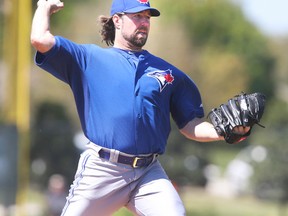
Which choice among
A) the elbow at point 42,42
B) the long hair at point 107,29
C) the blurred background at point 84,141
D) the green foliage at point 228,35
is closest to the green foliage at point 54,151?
the blurred background at point 84,141

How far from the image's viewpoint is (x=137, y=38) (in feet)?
18.8

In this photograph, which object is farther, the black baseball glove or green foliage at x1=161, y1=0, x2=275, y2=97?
green foliage at x1=161, y1=0, x2=275, y2=97

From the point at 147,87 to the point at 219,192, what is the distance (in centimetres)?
1550

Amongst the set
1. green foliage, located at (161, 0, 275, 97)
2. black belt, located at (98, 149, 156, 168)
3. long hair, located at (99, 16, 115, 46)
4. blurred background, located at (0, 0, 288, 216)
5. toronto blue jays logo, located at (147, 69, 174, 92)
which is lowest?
green foliage, located at (161, 0, 275, 97)

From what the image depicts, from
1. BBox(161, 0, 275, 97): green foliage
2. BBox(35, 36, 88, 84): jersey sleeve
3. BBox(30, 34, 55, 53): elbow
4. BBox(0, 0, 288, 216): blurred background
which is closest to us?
BBox(30, 34, 55, 53): elbow

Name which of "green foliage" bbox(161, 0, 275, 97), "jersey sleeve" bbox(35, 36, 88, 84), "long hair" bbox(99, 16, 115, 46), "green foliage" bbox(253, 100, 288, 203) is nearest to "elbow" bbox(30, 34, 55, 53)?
"jersey sleeve" bbox(35, 36, 88, 84)

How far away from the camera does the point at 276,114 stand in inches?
650

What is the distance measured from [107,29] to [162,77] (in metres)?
0.63

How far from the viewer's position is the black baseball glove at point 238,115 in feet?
18.4

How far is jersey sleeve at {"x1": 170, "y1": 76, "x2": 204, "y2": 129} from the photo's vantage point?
5820 mm

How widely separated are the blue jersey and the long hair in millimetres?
311

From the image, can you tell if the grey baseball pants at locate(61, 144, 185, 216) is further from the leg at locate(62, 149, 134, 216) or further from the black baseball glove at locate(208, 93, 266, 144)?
the black baseball glove at locate(208, 93, 266, 144)

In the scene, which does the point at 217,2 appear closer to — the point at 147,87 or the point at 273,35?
the point at 273,35

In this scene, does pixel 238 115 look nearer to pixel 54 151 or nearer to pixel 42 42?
pixel 42 42
